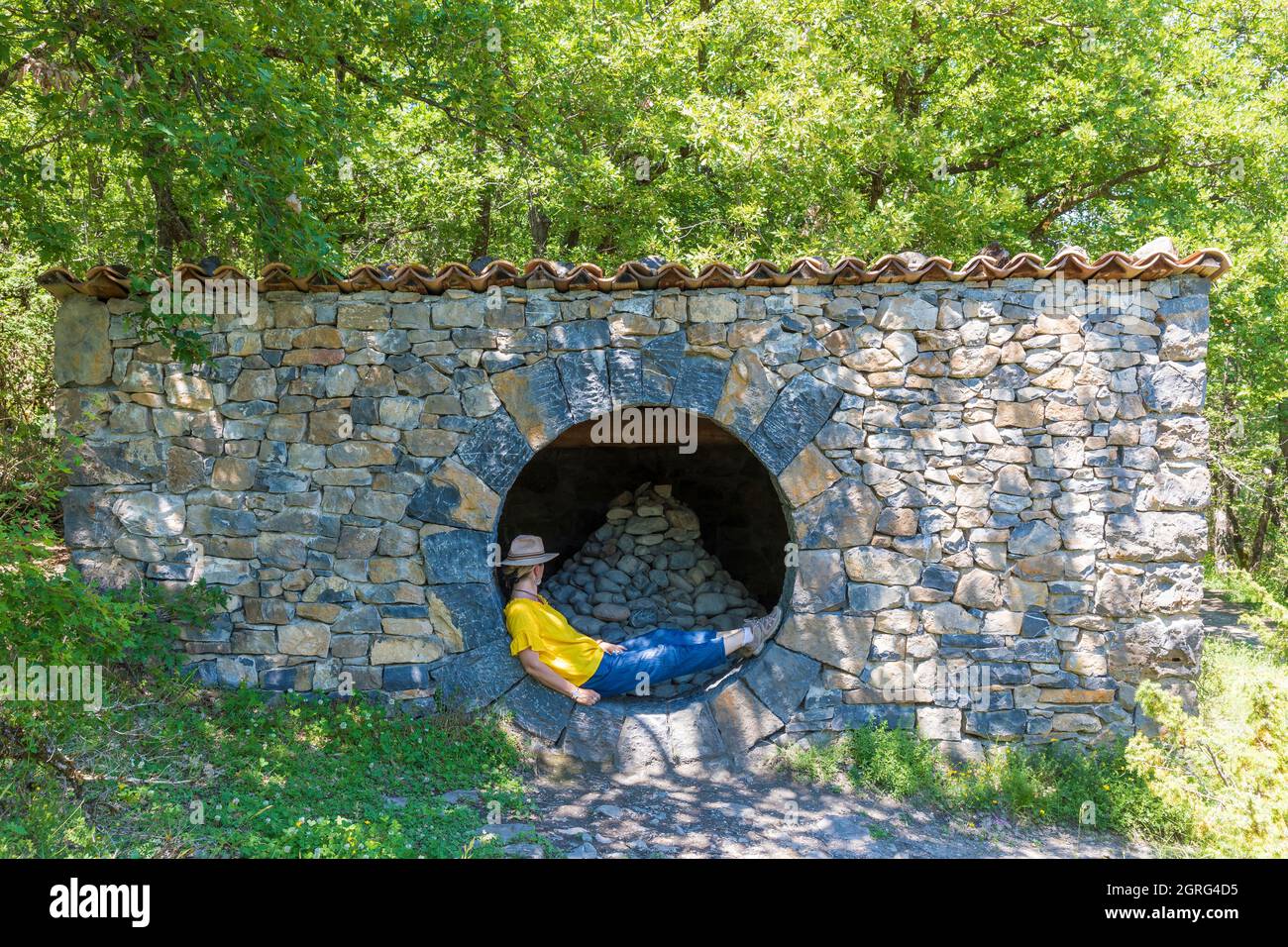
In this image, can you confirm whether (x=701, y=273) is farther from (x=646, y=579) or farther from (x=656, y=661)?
(x=646, y=579)

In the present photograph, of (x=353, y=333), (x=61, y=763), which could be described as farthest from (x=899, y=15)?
(x=61, y=763)

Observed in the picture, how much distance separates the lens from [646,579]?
625cm

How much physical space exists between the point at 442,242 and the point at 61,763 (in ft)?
22.8

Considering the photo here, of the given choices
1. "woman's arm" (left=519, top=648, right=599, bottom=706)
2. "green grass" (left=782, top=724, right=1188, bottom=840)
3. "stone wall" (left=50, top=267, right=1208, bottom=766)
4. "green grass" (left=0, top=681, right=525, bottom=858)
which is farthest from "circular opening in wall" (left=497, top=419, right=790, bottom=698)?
"green grass" (left=0, top=681, right=525, bottom=858)

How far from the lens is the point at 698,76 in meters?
8.55

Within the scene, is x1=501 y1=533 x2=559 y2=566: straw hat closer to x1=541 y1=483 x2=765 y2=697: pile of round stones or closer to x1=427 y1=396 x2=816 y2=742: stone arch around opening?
x1=427 y1=396 x2=816 y2=742: stone arch around opening

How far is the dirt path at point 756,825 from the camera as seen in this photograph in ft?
12.3

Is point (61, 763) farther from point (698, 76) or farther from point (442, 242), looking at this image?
point (698, 76)

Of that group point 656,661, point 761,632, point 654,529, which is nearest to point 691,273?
point 761,632

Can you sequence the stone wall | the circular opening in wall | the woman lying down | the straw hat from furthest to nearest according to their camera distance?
1. the circular opening in wall
2. the straw hat
3. the woman lying down
4. the stone wall

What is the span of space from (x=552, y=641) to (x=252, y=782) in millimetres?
1611

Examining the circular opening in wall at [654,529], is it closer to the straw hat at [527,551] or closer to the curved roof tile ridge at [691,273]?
the straw hat at [527,551]

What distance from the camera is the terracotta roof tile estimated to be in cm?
431

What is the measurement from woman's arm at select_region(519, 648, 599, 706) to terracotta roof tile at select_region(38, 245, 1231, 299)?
1.96m
